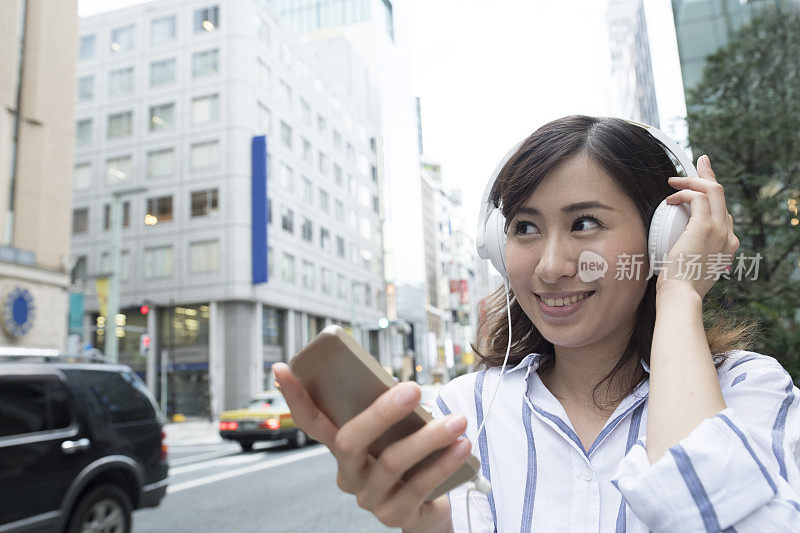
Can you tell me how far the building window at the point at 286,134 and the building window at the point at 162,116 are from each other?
5.53 metres

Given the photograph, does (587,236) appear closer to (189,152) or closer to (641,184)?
(641,184)

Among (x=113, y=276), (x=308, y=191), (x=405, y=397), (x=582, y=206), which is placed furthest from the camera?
(x=308, y=191)

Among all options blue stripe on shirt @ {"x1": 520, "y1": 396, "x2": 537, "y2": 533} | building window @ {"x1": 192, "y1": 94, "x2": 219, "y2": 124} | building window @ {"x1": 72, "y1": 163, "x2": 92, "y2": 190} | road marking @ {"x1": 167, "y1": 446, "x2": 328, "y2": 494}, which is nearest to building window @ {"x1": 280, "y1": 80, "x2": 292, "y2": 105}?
building window @ {"x1": 192, "y1": 94, "x2": 219, "y2": 124}

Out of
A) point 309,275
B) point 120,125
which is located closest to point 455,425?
point 309,275

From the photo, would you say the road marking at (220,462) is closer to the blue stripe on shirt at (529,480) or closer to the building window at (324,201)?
the blue stripe on shirt at (529,480)

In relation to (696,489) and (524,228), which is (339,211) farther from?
(696,489)

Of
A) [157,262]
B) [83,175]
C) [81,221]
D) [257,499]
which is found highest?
[83,175]

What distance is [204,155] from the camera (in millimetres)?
30156

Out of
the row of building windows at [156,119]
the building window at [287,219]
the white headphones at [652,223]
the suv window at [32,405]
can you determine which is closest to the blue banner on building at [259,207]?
the building window at [287,219]

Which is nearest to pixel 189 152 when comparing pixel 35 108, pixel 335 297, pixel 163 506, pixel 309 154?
pixel 309 154

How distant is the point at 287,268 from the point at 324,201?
608 centimetres

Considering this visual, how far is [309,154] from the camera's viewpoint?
34.8m

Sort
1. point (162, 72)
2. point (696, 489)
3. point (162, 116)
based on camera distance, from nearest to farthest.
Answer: point (696, 489) < point (162, 116) < point (162, 72)

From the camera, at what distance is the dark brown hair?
1.27 m
